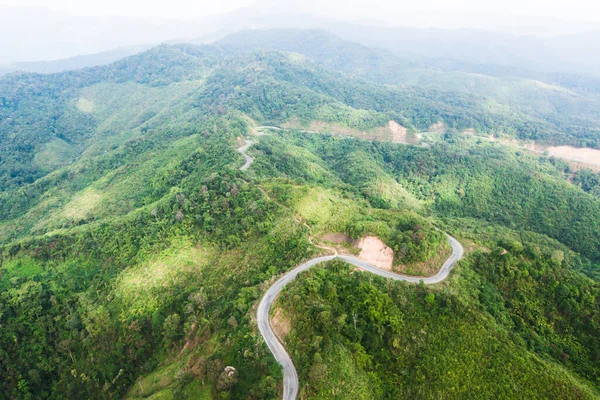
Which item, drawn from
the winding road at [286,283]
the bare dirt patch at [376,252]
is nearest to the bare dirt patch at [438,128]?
the winding road at [286,283]

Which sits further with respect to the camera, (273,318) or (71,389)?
(71,389)

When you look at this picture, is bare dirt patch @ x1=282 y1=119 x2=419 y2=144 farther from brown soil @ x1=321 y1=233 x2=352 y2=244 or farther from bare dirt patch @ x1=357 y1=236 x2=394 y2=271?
bare dirt patch @ x1=357 y1=236 x2=394 y2=271

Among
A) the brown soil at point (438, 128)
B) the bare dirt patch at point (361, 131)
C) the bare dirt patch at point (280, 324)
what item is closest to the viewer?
the bare dirt patch at point (280, 324)

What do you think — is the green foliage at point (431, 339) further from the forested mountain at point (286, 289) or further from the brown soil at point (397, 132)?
the brown soil at point (397, 132)

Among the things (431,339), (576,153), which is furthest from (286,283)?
(576,153)

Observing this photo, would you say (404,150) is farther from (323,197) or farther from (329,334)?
(329,334)

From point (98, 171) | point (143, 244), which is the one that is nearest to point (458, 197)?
point (143, 244)

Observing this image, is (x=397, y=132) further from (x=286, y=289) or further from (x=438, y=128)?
(x=286, y=289)
